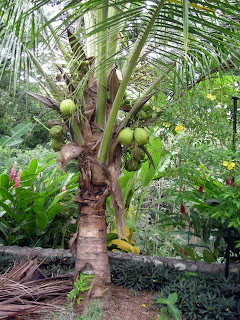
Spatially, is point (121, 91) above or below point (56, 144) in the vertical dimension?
above

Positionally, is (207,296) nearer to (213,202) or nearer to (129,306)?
(129,306)

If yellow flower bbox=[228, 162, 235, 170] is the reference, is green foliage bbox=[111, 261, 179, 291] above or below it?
below

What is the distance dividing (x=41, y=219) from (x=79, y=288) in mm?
1401

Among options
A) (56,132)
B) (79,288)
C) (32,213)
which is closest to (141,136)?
(56,132)

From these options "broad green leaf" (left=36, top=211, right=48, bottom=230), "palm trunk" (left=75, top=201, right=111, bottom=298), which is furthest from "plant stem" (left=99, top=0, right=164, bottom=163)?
"broad green leaf" (left=36, top=211, right=48, bottom=230)

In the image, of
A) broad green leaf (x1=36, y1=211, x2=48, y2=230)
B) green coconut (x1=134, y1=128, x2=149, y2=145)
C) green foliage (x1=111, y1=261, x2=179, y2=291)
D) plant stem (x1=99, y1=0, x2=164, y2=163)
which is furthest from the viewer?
broad green leaf (x1=36, y1=211, x2=48, y2=230)

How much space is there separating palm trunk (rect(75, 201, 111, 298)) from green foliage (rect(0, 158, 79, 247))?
1.10 m

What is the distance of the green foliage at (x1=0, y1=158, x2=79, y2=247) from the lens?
12.6 ft

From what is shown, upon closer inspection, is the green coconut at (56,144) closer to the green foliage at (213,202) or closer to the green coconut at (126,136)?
the green coconut at (126,136)

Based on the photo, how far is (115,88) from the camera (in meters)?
2.61

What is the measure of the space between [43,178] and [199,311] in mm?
2844

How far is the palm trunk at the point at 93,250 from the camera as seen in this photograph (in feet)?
9.00

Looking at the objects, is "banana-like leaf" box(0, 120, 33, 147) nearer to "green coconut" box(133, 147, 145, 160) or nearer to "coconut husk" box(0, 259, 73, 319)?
"coconut husk" box(0, 259, 73, 319)

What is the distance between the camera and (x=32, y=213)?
4.09 meters
